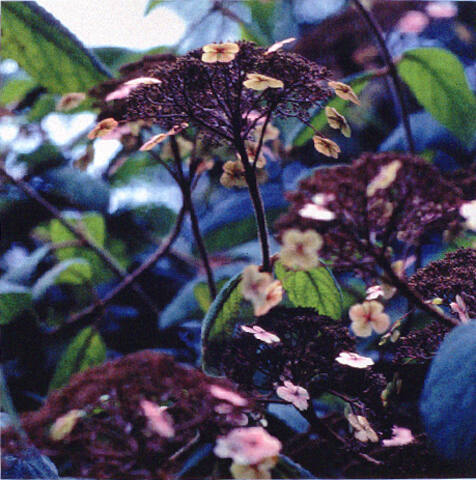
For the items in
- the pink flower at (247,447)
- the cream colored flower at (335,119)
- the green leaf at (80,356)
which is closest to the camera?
the pink flower at (247,447)

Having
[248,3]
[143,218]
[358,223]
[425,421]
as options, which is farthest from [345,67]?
[425,421]

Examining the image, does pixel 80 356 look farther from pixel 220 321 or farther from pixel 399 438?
pixel 399 438

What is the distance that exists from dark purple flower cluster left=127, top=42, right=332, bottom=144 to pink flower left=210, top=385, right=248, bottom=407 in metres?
0.23

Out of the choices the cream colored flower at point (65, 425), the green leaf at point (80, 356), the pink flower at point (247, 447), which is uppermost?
the cream colored flower at point (65, 425)

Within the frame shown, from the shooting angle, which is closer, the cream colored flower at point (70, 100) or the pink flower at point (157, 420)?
the pink flower at point (157, 420)

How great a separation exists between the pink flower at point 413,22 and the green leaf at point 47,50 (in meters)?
0.51

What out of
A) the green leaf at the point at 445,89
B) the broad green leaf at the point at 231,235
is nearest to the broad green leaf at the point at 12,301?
the broad green leaf at the point at 231,235

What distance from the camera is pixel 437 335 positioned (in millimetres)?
516

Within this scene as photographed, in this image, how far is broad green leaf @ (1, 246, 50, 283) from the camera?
2.37 feet

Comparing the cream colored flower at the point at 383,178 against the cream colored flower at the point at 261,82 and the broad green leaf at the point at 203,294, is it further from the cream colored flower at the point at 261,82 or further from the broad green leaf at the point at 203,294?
the broad green leaf at the point at 203,294

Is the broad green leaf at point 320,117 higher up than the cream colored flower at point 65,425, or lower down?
higher up

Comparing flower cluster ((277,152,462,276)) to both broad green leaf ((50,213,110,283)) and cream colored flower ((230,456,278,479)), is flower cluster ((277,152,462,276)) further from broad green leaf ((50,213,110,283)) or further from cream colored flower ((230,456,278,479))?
broad green leaf ((50,213,110,283))

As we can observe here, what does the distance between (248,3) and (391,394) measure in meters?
0.62

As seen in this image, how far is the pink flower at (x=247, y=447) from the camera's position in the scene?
432 millimetres
